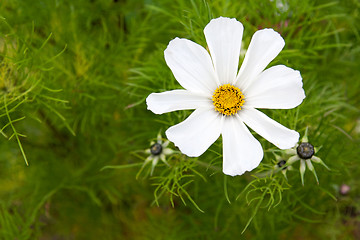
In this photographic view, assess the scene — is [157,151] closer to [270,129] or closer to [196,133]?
[196,133]

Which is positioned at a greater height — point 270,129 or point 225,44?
point 225,44

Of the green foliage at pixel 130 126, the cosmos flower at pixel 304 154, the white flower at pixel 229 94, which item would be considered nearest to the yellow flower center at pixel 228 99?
the white flower at pixel 229 94

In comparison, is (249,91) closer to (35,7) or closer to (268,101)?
(268,101)

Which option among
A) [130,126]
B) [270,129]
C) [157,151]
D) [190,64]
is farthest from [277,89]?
[130,126]

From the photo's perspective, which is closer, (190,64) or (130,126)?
(190,64)

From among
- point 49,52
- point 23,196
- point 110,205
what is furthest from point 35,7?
point 110,205
